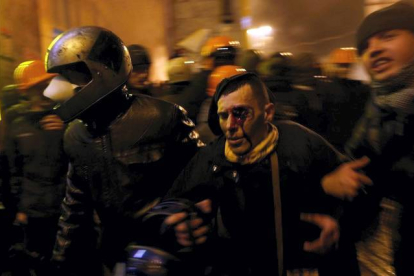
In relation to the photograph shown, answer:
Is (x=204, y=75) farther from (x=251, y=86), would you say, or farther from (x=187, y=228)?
(x=187, y=228)

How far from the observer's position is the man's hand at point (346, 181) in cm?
225

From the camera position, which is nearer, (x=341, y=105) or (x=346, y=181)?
(x=346, y=181)

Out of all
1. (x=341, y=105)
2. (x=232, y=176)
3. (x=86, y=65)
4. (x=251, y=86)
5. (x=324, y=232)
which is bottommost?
(x=324, y=232)

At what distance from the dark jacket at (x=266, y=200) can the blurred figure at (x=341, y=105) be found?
138 centimetres

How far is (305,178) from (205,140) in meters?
1.38

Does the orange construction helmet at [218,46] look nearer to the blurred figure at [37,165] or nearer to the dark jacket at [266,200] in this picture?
the blurred figure at [37,165]

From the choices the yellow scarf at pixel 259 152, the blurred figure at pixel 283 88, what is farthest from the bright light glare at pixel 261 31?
the yellow scarf at pixel 259 152

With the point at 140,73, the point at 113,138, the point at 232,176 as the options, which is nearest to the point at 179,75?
the point at 140,73

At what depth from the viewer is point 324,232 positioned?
232cm

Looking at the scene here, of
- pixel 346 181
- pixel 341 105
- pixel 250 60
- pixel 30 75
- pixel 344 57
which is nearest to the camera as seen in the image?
pixel 346 181

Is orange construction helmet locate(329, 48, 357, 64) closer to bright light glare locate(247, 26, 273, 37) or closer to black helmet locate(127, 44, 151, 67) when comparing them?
black helmet locate(127, 44, 151, 67)

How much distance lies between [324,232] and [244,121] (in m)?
0.69

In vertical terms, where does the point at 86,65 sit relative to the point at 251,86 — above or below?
above

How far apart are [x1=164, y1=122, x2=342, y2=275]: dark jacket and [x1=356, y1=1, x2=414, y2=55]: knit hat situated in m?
0.83
